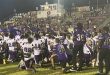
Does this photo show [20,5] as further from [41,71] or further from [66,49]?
[66,49]

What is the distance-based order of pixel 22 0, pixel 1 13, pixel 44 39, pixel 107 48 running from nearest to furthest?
pixel 107 48, pixel 44 39, pixel 1 13, pixel 22 0

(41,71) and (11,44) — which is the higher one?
(11,44)

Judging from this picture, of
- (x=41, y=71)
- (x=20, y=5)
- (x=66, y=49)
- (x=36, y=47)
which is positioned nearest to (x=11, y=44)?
(x=36, y=47)

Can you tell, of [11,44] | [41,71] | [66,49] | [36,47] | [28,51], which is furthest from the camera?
[11,44]

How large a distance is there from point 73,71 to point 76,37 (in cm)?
183

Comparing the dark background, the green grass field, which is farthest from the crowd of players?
the dark background

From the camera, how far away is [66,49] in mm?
19406

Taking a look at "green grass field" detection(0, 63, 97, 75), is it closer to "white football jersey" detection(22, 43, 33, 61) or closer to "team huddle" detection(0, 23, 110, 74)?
"team huddle" detection(0, 23, 110, 74)

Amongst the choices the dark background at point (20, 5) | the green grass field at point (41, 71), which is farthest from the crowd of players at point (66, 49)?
the dark background at point (20, 5)

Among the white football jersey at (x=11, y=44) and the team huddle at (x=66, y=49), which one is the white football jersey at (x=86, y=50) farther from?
the white football jersey at (x=11, y=44)

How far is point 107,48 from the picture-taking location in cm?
1692

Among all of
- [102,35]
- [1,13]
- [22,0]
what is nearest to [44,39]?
[102,35]

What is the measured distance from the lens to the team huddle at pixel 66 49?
17.5 metres

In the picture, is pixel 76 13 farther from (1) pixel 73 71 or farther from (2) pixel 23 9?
(1) pixel 73 71
